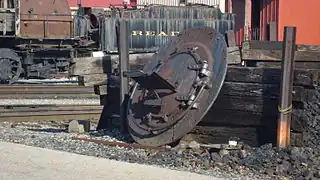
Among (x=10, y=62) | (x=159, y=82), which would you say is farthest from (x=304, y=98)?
(x=10, y=62)

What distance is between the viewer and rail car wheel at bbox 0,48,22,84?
77.1ft

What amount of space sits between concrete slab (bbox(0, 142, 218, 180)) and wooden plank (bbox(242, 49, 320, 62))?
364 centimetres

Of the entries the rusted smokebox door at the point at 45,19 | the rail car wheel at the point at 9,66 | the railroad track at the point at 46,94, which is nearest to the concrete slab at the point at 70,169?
the railroad track at the point at 46,94

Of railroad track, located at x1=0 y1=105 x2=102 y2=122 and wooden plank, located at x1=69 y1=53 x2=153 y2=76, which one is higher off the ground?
wooden plank, located at x1=69 y1=53 x2=153 y2=76

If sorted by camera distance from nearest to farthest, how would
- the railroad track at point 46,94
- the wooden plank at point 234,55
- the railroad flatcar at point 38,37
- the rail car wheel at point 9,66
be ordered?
the wooden plank at point 234,55 → the railroad track at point 46,94 → the rail car wheel at point 9,66 → the railroad flatcar at point 38,37

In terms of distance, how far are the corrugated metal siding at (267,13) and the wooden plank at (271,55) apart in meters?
20.7

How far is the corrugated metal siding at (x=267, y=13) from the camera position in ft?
105

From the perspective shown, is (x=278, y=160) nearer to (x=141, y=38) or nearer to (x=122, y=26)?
(x=122, y=26)

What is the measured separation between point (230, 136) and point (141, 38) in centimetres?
1577

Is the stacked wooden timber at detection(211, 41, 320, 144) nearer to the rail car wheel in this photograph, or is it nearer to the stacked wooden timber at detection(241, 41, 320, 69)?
the stacked wooden timber at detection(241, 41, 320, 69)

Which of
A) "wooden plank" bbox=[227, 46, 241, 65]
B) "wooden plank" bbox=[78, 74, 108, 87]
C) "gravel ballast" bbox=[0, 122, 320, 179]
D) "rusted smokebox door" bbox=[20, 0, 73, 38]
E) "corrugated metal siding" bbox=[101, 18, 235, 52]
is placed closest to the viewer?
"gravel ballast" bbox=[0, 122, 320, 179]


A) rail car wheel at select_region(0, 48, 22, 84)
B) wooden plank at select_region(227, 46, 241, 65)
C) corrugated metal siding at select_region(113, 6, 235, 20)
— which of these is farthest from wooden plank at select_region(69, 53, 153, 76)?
corrugated metal siding at select_region(113, 6, 235, 20)

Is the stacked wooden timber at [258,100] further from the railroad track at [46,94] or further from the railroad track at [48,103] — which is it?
the railroad track at [46,94]

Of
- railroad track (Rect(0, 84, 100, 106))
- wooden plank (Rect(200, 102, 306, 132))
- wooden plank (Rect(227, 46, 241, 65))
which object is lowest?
railroad track (Rect(0, 84, 100, 106))
